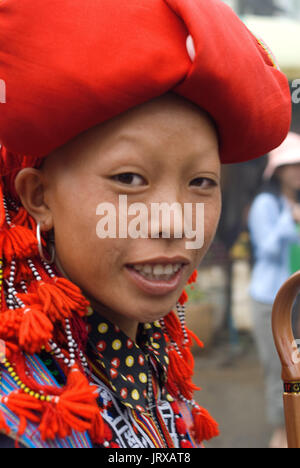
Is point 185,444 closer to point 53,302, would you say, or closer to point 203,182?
point 53,302

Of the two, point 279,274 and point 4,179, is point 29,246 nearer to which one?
point 4,179

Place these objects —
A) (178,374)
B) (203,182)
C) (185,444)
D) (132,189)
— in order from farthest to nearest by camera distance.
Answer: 1. (178,374)
2. (185,444)
3. (203,182)
4. (132,189)

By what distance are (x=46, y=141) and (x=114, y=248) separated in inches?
9.2

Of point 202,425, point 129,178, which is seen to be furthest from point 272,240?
point 129,178

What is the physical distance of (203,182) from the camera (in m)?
1.14

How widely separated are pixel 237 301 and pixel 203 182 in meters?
4.98

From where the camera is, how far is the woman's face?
3.40ft

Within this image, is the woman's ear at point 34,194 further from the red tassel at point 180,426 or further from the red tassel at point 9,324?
the red tassel at point 180,426

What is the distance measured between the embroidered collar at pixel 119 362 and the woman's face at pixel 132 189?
7 cm

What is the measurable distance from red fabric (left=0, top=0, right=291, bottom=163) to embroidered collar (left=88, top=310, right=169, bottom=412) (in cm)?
39

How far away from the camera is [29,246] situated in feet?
3.64

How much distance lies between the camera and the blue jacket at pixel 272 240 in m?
3.39
